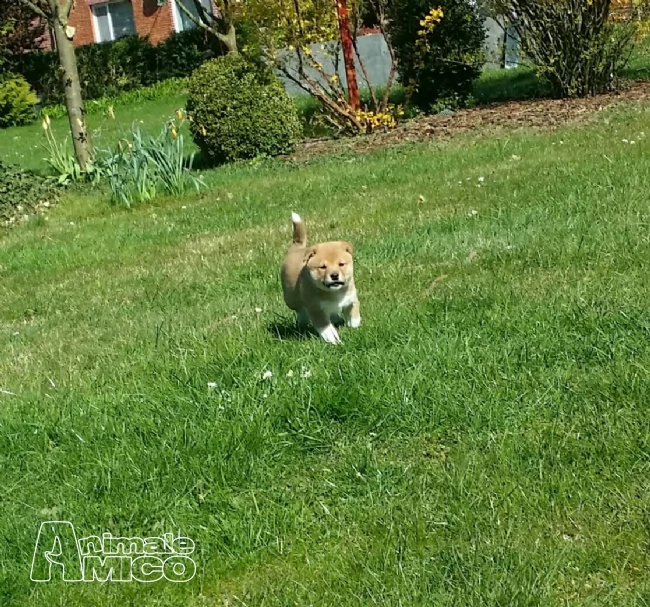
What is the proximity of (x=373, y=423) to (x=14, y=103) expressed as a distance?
24.9 metres

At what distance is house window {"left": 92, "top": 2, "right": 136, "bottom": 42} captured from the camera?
118 ft

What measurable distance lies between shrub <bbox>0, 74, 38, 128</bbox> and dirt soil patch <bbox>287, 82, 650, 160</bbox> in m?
15.9

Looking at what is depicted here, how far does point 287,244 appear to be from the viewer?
22.4 ft

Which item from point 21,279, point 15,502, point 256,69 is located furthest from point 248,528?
point 256,69

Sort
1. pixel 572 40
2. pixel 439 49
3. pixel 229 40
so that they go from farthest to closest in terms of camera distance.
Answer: pixel 229 40, pixel 439 49, pixel 572 40

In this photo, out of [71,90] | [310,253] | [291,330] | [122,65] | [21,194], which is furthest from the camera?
[122,65]

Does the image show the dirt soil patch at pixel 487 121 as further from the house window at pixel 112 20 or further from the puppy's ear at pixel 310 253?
the house window at pixel 112 20

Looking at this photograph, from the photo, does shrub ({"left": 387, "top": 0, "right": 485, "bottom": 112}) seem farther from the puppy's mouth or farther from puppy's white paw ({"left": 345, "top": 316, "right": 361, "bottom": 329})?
the puppy's mouth

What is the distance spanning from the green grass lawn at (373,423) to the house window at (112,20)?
3233 centimetres

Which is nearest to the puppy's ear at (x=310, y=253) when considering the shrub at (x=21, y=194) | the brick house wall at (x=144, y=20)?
the shrub at (x=21, y=194)

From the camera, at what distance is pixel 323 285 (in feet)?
13.3

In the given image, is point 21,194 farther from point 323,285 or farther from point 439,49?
point 323,285

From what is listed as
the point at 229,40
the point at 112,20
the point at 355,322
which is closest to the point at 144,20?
→ the point at 112,20

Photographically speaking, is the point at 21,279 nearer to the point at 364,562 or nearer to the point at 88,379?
the point at 88,379
